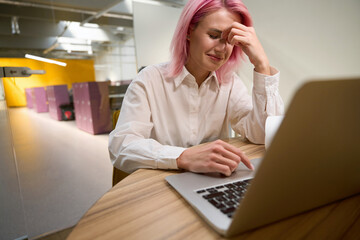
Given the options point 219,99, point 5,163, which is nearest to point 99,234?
point 219,99

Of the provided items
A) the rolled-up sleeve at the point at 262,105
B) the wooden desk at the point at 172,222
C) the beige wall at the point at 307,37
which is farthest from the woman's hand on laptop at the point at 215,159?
Result: the beige wall at the point at 307,37

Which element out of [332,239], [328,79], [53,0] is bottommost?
[332,239]

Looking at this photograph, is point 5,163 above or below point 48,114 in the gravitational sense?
below

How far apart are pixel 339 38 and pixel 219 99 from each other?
150 cm

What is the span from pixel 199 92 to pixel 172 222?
0.86 metres

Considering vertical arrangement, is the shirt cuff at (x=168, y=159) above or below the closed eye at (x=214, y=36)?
below

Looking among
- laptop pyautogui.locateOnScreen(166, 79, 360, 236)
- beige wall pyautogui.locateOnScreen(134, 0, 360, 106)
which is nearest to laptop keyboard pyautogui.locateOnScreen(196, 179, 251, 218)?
laptop pyautogui.locateOnScreen(166, 79, 360, 236)

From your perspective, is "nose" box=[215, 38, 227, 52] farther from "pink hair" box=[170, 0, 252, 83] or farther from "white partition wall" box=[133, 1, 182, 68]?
"white partition wall" box=[133, 1, 182, 68]

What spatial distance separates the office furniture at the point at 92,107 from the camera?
2516mm

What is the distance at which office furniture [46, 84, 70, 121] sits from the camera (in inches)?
87.9

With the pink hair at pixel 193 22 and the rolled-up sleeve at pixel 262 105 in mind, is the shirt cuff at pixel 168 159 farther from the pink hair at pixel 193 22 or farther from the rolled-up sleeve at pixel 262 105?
the pink hair at pixel 193 22

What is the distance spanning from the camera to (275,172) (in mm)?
286

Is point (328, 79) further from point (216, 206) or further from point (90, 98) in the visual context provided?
point (90, 98)

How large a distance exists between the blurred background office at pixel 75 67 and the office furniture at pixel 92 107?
0.04 meters
